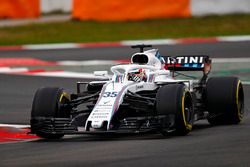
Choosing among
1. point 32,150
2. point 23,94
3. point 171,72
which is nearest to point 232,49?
point 23,94

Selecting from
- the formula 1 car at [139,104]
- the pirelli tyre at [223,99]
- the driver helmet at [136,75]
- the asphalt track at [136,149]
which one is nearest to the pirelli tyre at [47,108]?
the formula 1 car at [139,104]

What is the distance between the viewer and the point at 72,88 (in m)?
16.2

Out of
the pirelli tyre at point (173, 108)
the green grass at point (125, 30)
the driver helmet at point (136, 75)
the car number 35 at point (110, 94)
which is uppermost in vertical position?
the green grass at point (125, 30)

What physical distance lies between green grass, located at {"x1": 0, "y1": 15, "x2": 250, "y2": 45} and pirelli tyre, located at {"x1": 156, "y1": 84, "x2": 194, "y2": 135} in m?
13.6

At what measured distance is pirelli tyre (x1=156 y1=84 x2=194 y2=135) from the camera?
34.4 ft

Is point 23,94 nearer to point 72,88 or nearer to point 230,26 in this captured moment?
point 72,88

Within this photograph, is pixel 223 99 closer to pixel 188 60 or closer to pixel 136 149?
pixel 188 60

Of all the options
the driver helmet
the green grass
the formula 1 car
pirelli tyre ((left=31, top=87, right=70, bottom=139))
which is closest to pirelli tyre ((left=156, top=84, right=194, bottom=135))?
the formula 1 car

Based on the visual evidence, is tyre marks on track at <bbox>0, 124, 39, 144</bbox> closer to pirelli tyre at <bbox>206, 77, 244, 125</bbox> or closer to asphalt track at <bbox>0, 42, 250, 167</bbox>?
asphalt track at <bbox>0, 42, 250, 167</bbox>

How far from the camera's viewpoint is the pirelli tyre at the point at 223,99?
467 inches

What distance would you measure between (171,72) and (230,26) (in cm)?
1276

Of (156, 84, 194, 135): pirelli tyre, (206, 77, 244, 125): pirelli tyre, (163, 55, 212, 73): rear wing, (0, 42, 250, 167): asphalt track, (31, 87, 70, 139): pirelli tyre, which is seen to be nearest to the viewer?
(0, 42, 250, 167): asphalt track

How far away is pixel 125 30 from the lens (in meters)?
25.5

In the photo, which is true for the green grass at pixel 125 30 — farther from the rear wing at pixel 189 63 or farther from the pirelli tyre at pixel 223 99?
the pirelli tyre at pixel 223 99
